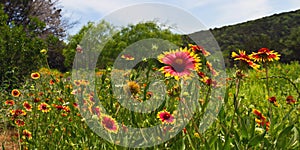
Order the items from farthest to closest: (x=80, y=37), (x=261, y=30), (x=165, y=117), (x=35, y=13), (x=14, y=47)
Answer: (x=261, y=30), (x=80, y=37), (x=35, y=13), (x=14, y=47), (x=165, y=117)

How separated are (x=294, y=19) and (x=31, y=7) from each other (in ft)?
71.0

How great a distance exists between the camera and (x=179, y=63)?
992 millimetres

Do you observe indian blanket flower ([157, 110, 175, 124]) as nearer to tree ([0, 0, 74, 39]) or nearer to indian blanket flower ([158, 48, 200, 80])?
indian blanket flower ([158, 48, 200, 80])

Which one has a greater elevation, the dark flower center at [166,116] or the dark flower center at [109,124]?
the dark flower center at [166,116]

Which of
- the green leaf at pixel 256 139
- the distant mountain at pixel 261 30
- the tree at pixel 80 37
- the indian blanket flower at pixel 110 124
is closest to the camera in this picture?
the green leaf at pixel 256 139

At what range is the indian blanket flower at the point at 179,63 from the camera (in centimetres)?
95

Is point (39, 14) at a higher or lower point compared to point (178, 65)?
higher

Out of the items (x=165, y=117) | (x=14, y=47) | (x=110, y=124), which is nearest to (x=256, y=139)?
(x=165, y=117)

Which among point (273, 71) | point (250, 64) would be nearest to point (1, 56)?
point (250, 64)

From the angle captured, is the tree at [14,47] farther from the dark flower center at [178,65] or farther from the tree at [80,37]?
the tree at [80,37]

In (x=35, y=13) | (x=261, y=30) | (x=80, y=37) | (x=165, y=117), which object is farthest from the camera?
(x=261, y=30)

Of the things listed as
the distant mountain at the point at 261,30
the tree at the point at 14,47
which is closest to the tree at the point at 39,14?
the tree at the point at 14,47

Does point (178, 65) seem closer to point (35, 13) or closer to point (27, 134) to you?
point (27, 134)

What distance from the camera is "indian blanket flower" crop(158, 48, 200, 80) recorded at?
3.13ft
